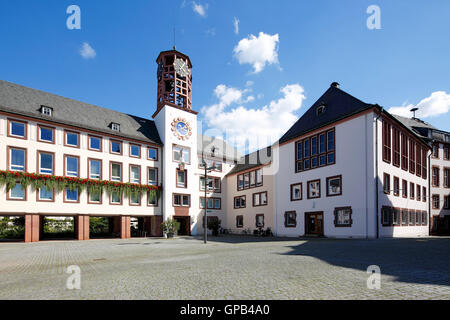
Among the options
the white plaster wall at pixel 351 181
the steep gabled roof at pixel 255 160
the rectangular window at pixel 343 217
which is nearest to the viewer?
the white plaster wall at pixel 351 181

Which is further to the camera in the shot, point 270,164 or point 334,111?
point 270,164

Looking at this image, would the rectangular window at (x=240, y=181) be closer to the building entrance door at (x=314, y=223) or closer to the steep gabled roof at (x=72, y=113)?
the steep gabled roof at (x=72, y=113)

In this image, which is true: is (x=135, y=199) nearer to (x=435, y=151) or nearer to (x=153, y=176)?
(x=153, y=176)

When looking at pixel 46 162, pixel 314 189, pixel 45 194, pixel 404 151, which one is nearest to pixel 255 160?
pixel 314 189

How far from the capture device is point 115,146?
117 ft

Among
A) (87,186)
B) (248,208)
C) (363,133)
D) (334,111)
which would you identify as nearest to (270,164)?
(248,208)

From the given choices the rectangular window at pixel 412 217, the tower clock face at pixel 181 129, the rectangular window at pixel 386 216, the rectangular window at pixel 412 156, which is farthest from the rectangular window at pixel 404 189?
the tower clock face at pixel 181 129

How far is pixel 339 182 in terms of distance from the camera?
2764cm

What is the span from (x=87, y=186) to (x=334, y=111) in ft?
88.2

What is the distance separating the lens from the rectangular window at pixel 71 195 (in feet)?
102

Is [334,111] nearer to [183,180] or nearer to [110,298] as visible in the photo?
[183,180]

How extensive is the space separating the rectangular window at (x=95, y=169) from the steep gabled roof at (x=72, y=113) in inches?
142
